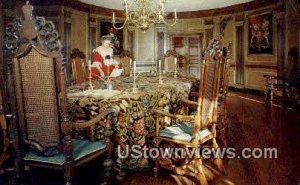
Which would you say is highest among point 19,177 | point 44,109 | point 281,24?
point 281,24

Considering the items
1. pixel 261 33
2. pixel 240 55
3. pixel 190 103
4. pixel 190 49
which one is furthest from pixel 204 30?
pixel 190 103

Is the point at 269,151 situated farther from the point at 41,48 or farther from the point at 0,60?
the point at 0,60

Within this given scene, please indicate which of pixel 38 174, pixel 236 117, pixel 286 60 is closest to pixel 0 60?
pixel 38 174

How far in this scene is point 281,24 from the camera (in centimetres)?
757

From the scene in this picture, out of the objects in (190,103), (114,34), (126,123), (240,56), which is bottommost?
(126,123)

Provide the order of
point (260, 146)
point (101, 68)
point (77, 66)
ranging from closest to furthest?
point (260, 146)
point (77, 66)
point (101, 68)

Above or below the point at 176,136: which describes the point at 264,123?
below

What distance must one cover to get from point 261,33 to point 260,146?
5.74 metres

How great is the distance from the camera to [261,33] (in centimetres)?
856

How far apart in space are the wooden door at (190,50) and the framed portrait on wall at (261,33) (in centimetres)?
203

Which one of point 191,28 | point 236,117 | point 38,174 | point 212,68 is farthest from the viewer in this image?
point 191,28

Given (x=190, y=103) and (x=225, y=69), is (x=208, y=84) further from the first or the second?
(x=225, y=69)

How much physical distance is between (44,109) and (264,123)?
3805 mm

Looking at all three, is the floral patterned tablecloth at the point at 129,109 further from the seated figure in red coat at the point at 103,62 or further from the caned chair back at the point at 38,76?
the seated figure in red coat at the point at 103,62
